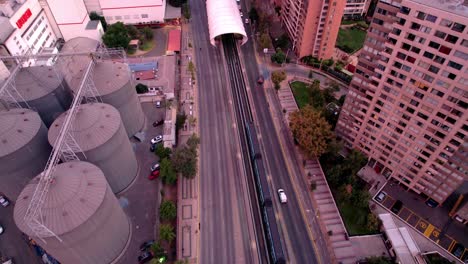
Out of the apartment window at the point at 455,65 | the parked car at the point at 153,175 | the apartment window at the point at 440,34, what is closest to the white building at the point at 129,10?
the parked car at the point at 153,175

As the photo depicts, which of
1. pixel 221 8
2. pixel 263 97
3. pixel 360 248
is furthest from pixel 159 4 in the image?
pixel 360 248

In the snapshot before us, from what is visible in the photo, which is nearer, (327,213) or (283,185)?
(327,213)

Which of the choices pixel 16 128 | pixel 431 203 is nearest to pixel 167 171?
pixel 16 128

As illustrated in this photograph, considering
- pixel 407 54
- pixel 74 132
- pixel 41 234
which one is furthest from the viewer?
pixel 74 132

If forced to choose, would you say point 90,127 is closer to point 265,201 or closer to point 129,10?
point 265,201

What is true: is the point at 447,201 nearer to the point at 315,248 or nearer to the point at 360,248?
the point at 360,248

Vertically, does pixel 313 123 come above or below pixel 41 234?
below
